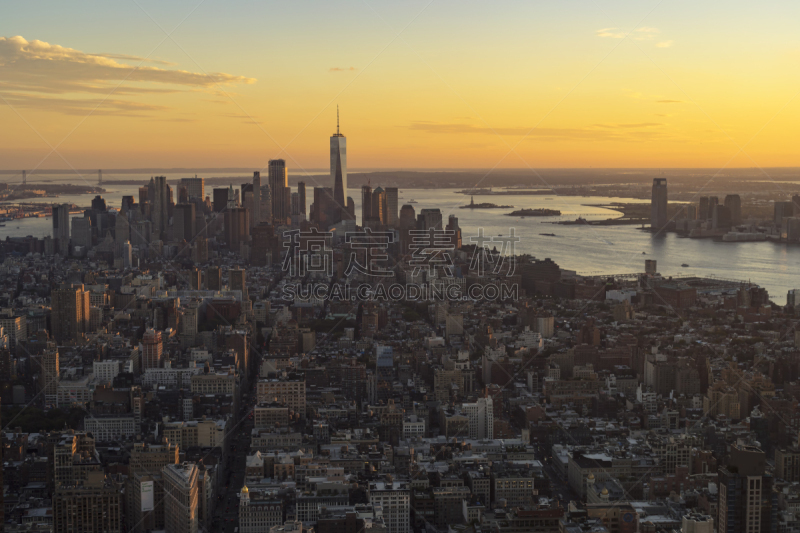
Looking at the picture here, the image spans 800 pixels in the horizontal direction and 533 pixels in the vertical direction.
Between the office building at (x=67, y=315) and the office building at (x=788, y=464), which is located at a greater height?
the office building at (x=67, y=315)

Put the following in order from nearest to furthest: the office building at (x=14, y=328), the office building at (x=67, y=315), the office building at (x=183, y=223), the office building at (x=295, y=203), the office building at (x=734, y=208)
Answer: the office building at (x=14, y=328) → the office building at (x=67, y=315) → the office building at (x=183, y=223) → the office building at (x=734, y=208) → the office building at (x=295, y=203)

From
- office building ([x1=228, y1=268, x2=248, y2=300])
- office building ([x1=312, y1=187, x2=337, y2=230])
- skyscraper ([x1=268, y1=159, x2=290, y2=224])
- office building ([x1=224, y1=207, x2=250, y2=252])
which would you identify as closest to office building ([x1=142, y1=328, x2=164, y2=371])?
office building ([x1=228, y1=268, x2=248, y2=300])

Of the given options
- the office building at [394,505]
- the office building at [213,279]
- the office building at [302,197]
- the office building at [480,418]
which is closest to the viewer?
the office building at [394,505]

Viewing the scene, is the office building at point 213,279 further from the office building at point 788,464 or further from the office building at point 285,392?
the office building at point 788,464

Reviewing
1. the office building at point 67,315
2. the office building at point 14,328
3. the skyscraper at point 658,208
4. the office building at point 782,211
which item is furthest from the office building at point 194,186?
the office building at point 14,328

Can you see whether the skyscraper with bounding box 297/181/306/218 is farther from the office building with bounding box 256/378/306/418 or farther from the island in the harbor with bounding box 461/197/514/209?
the office building with bounding box 256/378/306/418

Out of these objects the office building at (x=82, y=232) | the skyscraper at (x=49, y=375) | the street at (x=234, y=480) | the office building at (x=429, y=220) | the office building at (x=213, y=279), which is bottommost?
the street at (x=234, y=480)

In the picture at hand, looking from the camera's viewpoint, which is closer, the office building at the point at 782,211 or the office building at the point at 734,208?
the office building at the point at 782,211

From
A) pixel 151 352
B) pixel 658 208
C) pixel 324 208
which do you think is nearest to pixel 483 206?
pixel 658 208
